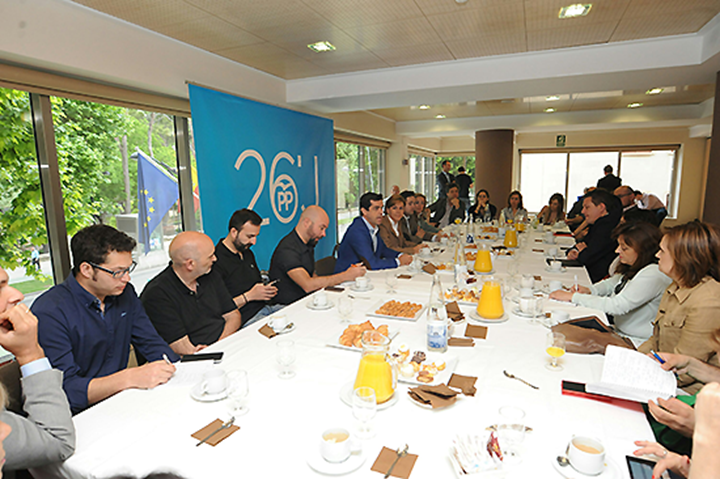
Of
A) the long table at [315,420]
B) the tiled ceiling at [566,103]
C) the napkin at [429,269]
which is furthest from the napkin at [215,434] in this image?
the tiled ceiling at [566,103]

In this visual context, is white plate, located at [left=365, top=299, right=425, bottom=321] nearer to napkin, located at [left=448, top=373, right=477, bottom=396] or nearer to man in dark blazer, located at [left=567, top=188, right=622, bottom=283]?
napkin, located at [left=448, top=373, right=477, bottom=396]

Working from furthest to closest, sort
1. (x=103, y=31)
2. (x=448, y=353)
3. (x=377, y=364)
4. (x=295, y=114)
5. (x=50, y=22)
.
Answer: (x=295, y=114)
(x=103, y=31)
(x=50, y=22)
(x=448, y=353)
(x=377, y=364)

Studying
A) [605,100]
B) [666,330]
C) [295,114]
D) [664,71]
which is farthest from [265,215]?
[605,100]

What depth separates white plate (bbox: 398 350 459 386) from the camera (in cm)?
145

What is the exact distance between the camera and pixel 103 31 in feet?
10.1

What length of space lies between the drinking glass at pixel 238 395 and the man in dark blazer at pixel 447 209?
20.7 feet

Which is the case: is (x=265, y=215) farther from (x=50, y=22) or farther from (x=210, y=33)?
(x=50, y=22)

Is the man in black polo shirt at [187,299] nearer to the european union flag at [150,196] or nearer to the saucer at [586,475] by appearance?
the saucer at [586,475]

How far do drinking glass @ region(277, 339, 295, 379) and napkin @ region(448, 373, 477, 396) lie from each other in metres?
0.58

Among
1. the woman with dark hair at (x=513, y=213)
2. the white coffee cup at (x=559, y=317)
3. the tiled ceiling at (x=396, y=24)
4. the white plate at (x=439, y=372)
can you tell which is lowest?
the white plate at (x=439, y=372)

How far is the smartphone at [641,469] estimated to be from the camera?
1.02 m

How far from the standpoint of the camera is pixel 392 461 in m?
1.07

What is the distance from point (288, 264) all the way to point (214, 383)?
5.56 feet

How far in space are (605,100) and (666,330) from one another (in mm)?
6653
